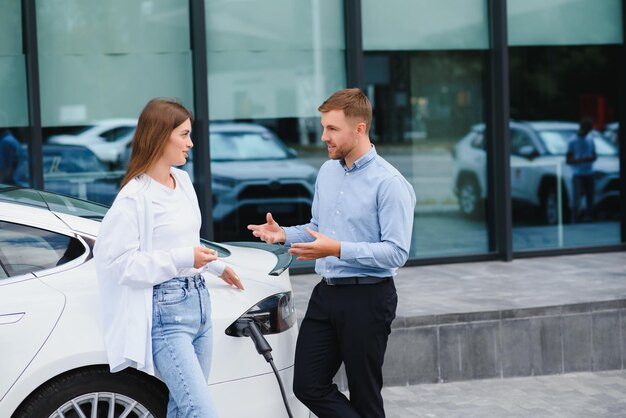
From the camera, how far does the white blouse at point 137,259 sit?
4.01 m

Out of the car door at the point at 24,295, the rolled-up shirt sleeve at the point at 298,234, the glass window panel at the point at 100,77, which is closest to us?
the car door at the point at 24,295

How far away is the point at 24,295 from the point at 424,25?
6653 millimetres

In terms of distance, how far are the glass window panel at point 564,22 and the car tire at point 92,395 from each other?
703 centimetres

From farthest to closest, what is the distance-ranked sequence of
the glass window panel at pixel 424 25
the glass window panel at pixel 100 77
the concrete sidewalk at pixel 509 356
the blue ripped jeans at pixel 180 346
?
the glass window panel at pixel 424 25, the glass window panel at pixel 100 77, the concrete sidewalk at pixel 509 356, the blue ripped jeans at pixel 180 346

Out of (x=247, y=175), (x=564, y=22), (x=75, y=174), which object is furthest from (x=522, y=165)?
(x=75, y=174)

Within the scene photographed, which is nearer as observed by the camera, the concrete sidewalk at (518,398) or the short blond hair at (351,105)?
the short blond hair at (351,105)

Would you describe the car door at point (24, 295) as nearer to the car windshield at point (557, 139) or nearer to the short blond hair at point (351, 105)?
the short blond hair at point (351, 105)

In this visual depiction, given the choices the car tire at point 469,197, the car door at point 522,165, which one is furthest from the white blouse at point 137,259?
the car door at point 522,165

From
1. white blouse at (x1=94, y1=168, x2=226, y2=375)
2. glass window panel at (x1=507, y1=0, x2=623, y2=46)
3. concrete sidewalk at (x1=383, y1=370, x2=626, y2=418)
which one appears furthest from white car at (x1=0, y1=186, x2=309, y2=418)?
glass window panel at (x1=507, y1=0, x2=623, y2=46)

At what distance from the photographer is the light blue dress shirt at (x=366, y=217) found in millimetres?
4539

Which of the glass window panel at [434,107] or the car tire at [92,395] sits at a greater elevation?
the glass window panel at [434,107]

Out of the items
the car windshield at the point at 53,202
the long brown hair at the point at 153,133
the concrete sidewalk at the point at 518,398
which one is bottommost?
the concrete sidewalk at the point at 518,398

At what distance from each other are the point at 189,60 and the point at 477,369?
4062mm

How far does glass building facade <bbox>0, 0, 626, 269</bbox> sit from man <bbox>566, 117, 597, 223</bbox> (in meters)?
0.05
